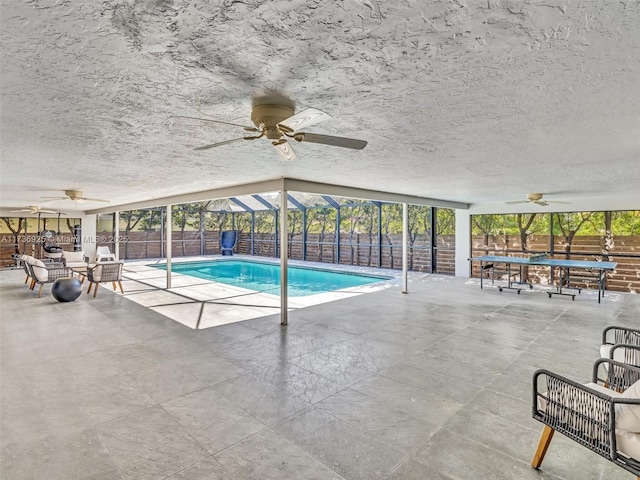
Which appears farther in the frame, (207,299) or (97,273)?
(97,273)

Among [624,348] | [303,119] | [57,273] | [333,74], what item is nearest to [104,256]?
[57,273]

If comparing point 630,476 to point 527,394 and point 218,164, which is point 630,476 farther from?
point 218,164

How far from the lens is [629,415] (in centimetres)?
174

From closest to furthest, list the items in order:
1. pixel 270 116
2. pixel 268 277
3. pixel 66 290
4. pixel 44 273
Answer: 1. pixel 270 116
2. pixel 66 290
3. pixel 44 273
4. pixel 268 277

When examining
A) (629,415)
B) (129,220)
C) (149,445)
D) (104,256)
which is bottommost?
(149,445)

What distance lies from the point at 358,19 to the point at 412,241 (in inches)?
458

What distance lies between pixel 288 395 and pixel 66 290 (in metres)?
6.13

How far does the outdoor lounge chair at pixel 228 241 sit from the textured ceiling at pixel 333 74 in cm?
1400

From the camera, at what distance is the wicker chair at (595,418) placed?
5.56 feet

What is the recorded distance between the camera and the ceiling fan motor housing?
7.25ft

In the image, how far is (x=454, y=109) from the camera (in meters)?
2.38

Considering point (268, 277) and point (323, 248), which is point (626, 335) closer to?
point (268, 277)

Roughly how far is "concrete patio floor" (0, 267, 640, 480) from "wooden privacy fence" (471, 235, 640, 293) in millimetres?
3053

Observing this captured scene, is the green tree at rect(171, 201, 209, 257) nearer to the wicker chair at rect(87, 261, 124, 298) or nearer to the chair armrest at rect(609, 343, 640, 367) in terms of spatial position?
the wicker chair at rect(87, 261, 124, 298)
